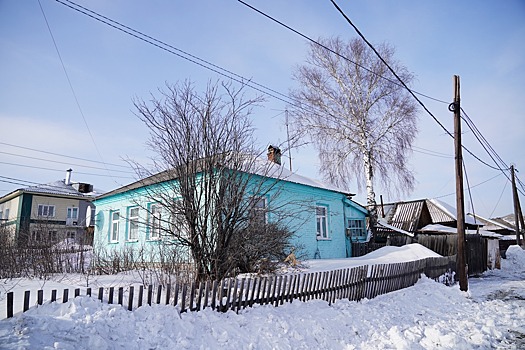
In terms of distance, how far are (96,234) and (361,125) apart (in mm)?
15390

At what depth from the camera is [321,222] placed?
15.7 meters

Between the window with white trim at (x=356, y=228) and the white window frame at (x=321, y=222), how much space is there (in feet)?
6.48

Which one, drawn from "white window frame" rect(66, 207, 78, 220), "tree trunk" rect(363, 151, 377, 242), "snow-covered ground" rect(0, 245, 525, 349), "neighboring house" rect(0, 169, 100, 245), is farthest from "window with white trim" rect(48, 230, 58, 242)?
"white window frame" rect(66, 207, 78, 220)

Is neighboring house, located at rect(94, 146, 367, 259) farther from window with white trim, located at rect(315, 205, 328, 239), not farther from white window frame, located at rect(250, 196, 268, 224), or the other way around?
white window frame, located at rect(250, 196, 268, 224)

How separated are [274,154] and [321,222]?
833cm

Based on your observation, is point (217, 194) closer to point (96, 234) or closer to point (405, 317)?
point (405, 317)

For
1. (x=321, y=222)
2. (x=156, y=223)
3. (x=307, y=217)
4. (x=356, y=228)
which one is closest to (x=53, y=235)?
(x=156, y=223)

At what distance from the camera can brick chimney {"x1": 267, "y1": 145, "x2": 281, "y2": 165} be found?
315 inches

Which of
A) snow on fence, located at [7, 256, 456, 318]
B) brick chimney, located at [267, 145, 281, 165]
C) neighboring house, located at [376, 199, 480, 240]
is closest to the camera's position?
snow on fence, located at [7, 256, 456, 318]

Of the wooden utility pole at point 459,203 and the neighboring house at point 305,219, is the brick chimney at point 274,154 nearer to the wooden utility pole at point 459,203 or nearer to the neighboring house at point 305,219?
the neighboring house at point 305,219

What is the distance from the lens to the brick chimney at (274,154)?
8000 mm

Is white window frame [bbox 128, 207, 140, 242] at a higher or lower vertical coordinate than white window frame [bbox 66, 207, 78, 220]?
lower

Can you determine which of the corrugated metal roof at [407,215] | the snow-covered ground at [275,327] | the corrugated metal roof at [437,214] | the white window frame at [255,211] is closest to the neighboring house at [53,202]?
the corrugated metal roof at [407,215]

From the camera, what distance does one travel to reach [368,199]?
18.6m
